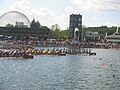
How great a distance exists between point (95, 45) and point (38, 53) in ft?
275

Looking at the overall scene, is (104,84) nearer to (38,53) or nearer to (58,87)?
(58,87)

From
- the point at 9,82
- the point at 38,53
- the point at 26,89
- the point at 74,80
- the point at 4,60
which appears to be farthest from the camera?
the point at 38,53

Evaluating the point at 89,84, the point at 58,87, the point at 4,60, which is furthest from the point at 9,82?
the point at 4,60

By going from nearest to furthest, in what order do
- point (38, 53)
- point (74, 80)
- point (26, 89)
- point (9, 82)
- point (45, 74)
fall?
point (26, 89) < point (9, 82) < point (74, 80) < point (45, 74) < point (38, 53)

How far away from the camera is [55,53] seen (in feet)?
370

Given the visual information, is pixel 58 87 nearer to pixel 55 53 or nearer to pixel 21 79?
pixel 21 79

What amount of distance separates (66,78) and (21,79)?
748 centimetres

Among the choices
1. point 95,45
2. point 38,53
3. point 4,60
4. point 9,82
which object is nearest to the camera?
point 9,82

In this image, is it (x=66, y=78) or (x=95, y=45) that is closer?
(x=66, y=78)

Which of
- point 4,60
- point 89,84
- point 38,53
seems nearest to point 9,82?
point 89,84

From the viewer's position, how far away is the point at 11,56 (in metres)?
88.7

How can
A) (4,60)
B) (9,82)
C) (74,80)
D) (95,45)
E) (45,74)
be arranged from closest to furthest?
Answer: (9,82) → (74,80) → (45,74) → (4,60) → (95,45)

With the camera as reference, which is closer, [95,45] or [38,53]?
[38,53]

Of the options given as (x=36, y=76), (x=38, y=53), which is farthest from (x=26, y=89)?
(x=38, y=53)
